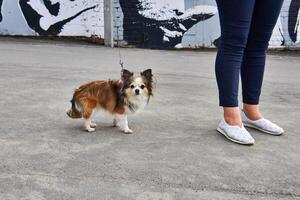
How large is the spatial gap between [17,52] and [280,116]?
741 cm

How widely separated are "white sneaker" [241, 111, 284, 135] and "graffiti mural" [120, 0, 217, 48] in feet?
32.5

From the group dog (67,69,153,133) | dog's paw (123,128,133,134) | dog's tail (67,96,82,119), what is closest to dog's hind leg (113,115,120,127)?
dog (67,69,153,133)

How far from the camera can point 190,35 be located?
1385cm

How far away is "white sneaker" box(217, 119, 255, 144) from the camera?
137 inches

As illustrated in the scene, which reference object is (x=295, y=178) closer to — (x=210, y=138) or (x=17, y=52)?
(x=210, y=138)

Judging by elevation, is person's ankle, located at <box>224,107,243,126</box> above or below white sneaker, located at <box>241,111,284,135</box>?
above

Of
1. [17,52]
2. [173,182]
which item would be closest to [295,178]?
[173,182]

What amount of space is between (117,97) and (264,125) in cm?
121

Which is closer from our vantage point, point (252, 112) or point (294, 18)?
point (252, 112)

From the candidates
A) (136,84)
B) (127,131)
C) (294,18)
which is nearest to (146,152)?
(127,131)

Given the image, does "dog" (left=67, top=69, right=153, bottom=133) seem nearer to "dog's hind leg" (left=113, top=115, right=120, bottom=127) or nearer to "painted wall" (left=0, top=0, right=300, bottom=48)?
"dog's hind leg" (left=113, top=115, right=120, bottom=127)

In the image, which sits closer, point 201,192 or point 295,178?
point 201,192

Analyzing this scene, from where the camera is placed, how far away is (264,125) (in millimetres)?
3830

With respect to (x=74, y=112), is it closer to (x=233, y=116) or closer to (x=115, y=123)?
(x=115, y=123)
